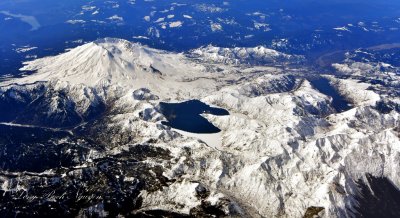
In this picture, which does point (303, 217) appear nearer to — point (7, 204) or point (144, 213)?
point (144, 213)

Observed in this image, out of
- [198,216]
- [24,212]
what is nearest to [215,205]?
[198,216]

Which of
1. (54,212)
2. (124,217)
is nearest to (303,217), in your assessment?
(124,217)

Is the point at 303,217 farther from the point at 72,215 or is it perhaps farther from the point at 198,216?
the point at 72,215

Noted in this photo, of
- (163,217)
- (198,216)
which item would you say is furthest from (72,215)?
(198,216)

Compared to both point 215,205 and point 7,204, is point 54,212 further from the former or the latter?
point 215,205

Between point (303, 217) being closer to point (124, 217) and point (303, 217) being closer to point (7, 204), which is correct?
point (124, 217)

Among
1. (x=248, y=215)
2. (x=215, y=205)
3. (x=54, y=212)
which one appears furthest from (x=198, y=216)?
(x=54, y=212)
